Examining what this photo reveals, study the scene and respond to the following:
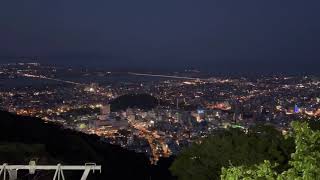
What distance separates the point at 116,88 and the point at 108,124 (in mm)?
34841

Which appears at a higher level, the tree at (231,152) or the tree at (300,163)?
the tree at (300,163)

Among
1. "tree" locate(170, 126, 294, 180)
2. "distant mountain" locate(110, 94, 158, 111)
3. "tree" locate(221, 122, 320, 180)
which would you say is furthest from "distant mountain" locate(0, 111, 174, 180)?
"distant mountain" locate(110, 94, 158, 111)

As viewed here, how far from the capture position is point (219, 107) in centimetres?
6391

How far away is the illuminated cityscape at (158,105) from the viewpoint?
42.6 m

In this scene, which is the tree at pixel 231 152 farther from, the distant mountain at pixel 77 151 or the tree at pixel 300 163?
the distant mountain at pixel 77 151

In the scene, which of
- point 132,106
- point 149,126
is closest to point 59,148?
point 149,126

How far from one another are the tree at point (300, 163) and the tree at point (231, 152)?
15.7 ft

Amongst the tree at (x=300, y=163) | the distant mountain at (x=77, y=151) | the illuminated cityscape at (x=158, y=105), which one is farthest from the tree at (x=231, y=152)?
the illuminated cityscape at (x=158, y=105)

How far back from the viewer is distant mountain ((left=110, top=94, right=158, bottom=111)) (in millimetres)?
63469

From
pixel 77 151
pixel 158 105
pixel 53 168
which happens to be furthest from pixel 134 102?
pixel 53 168

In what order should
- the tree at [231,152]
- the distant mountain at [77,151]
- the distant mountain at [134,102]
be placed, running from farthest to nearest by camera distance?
the distant mountain at [134,102] → the distant mountain at [77,151] → the tree at [231,152]

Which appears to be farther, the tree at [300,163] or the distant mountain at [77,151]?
the distant mountain at [77,151]

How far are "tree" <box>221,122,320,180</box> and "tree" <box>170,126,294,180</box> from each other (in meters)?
4.79

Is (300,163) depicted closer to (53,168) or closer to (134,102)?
(53,168)
